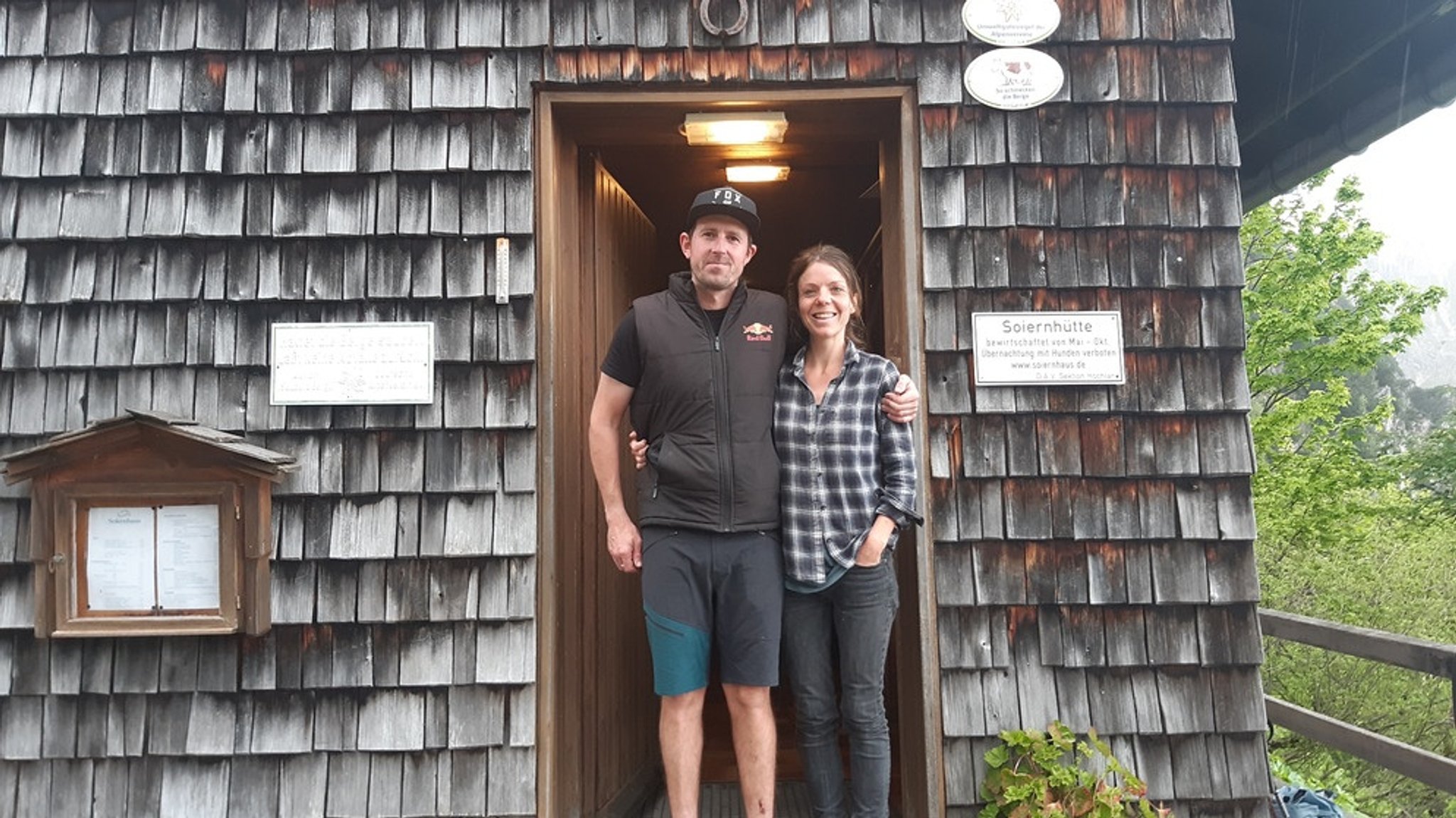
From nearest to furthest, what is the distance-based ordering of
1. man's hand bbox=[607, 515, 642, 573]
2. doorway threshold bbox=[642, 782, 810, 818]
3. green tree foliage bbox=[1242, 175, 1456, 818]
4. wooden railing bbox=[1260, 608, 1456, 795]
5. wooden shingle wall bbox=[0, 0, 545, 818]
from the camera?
man's hand bbox=[607, 515, 642, 573]
wooden shingle wall bbox=[0, 0, 545, 818]
wooden railing bbox=[1260, 608, 1456, 795]
doorway threshold bbox=[642, 782, 810, 818]
green tree foliage bbox=[1242, 175, 1456, 818]

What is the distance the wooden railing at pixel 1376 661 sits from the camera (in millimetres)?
2699

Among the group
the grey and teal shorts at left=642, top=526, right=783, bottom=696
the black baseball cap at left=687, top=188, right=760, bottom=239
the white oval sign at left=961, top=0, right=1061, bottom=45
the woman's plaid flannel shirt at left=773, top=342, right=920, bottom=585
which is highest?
the white oval sign at left=961, top=0, right=1061, bottom=45

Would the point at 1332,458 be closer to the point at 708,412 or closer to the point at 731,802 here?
the point at 731,802

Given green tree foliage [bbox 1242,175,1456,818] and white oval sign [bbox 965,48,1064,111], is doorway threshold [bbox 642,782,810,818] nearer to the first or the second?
white oval sign [bbox 965,48,1064,111]

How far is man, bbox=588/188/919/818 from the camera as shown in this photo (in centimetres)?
211

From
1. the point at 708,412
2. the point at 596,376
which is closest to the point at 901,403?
the point at 708,412

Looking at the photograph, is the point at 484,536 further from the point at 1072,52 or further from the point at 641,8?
the point at 1072,52

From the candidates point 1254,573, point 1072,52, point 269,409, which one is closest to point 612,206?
point 269,409

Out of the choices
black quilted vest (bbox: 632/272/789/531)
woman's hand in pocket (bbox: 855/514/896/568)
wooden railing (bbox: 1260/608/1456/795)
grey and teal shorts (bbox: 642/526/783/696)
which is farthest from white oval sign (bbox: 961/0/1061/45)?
wooden railing (bbox: 1260/608/1456/795)

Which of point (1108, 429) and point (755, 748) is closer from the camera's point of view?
point (755, 748)

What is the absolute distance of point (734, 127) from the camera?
276cm

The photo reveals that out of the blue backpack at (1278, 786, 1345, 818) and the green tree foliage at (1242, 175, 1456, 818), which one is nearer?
the blue backpack at (1278, 786, 1345, 818)

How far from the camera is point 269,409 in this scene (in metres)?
2.49

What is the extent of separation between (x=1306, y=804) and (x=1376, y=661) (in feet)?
2.27
